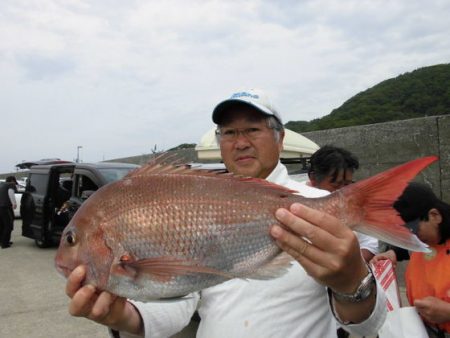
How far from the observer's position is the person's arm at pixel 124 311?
1.68m

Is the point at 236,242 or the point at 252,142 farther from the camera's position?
the point at 252,142

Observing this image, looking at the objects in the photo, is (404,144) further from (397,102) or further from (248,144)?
(397,102)

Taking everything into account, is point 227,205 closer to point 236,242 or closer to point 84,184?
point 236,242

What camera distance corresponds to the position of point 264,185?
1777 mm

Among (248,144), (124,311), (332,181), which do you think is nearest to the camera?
(124,311)

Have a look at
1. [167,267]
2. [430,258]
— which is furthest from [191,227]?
[430,258]

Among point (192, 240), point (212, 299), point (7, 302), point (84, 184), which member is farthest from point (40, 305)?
point (192, 240)

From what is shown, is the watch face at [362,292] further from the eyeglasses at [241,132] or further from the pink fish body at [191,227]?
the eyeglasses at [241,132]

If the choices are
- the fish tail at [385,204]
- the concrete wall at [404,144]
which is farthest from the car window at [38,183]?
the fish tail at [385,204]

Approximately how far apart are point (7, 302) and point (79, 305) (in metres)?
6.20

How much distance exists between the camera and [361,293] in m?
1.74

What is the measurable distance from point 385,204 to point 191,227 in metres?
0.70

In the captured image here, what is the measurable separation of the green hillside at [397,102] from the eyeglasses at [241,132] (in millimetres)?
18391

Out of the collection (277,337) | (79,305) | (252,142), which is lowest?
(277,337)
